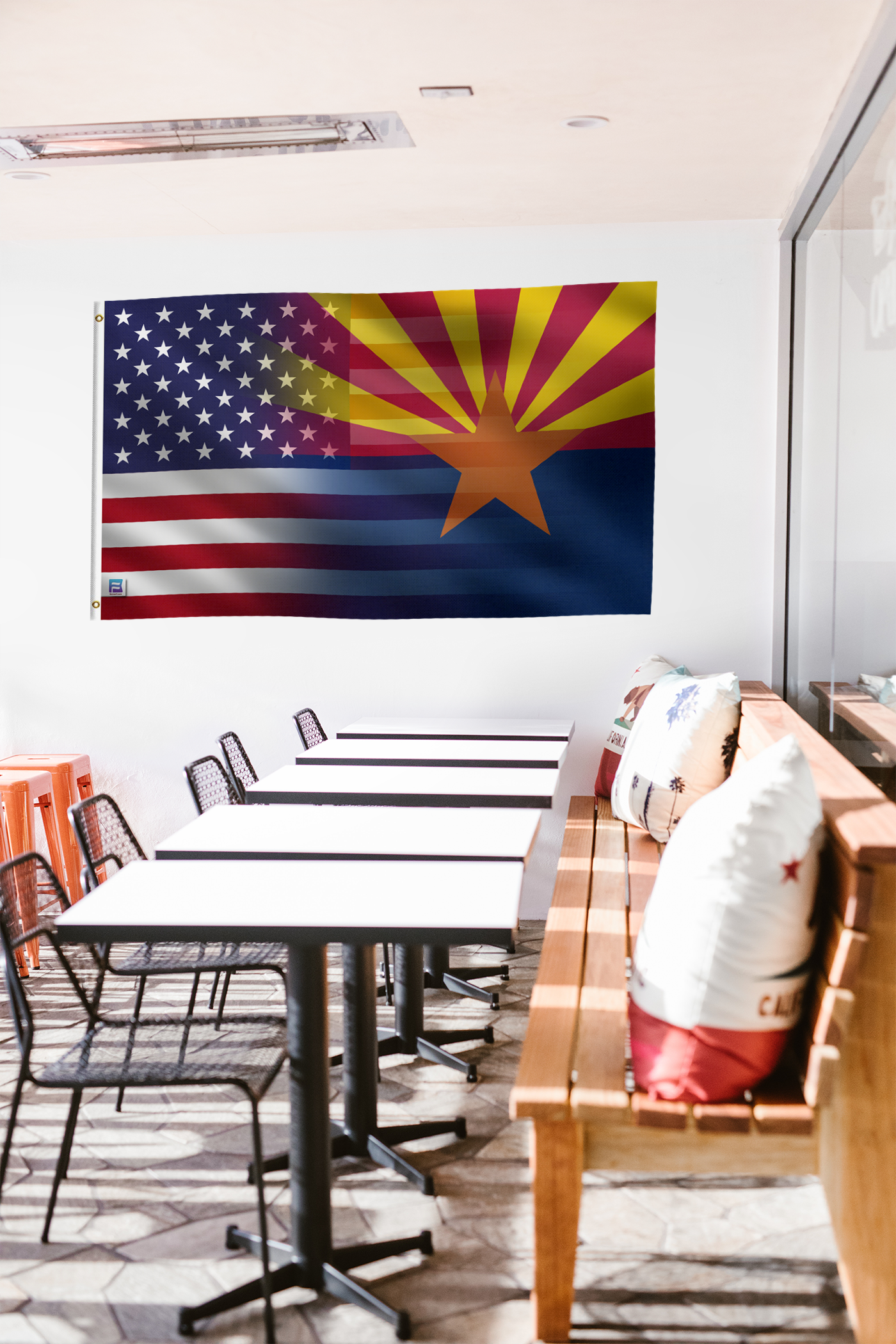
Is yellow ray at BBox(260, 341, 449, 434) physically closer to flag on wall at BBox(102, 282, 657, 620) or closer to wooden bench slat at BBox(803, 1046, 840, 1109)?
flag on wall at BBox(102, 282, 657, 620)

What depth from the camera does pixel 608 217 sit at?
193 inches

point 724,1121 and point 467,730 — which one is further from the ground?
point 467,730

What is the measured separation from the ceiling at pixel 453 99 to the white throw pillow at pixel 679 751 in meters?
1.89

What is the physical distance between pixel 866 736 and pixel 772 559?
198 cm

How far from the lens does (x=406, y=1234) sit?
2.60 m

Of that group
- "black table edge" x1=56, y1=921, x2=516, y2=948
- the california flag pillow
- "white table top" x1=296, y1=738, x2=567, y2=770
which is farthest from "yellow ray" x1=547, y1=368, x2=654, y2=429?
"black table edge" x1=56, y1=921, x2=516, y2=948

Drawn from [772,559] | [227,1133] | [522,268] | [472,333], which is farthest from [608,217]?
[227,1133]

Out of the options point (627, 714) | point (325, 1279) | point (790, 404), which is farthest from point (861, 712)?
point (790, 404)

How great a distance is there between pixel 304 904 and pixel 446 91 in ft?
8.77

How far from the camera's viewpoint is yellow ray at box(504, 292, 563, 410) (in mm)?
5043

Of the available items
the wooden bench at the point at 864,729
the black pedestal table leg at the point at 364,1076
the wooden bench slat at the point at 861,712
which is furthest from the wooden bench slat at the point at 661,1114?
the wooden bench slat at the point at 861,712

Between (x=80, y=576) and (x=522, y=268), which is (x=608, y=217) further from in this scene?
(x=80, y=576)

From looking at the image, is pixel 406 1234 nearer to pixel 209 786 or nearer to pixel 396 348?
pixel 209 786

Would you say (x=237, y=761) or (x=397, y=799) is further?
(x=237, y=761)
